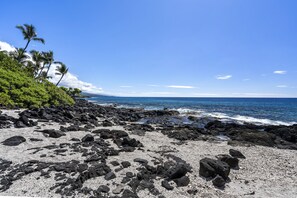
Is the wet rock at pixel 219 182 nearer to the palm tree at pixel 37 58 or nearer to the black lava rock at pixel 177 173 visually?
the black lava rock at pixel 177 173

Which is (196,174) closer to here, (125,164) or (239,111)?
(125,164)

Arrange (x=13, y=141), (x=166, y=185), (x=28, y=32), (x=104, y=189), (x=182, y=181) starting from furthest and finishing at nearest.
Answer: (x=28, y=32)
(x=13, y=141)
(x=182, y=181)
(x=166, y=185)
(x=104, y=189)

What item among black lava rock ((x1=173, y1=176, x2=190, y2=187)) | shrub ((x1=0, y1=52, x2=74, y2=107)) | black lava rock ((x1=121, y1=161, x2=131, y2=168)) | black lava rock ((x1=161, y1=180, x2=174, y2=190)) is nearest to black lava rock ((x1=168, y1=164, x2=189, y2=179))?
black lava rock ((x1=173, y1=176, x2=190, y2=187))

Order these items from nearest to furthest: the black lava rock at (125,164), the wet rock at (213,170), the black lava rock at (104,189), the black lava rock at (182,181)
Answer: the black lava rock at (104,189) → the black lava rock at (182,181) → the wet rock at (213,170) → the black lava rock at (125,164)

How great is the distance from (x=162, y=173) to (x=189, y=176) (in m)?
1.03

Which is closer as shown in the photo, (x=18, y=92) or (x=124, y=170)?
(x=124, y=170)

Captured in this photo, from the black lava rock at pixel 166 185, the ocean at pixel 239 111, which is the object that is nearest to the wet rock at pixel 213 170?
the black lava rock at pixel 166 185

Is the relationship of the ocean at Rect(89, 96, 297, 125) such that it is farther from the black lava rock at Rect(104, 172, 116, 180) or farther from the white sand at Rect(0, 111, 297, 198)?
the black lava rock at Rect(104, 172, 116, 180)

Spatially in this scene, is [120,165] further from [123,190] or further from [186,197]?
[186,197]

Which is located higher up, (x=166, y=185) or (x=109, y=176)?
(x=109, y=176)

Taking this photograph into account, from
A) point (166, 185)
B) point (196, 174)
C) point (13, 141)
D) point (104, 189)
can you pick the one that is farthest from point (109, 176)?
point (13, 141)

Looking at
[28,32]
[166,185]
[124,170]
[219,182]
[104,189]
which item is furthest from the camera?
[28,32]

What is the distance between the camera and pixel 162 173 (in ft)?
22.6

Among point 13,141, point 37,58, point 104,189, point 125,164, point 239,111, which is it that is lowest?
point 239,111
